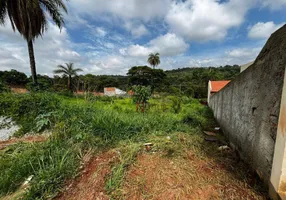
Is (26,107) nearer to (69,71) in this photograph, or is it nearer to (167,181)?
(167,181)

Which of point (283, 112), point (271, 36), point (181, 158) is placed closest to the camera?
point (283, 112)

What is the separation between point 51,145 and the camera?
2.44 m

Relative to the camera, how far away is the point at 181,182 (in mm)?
1781

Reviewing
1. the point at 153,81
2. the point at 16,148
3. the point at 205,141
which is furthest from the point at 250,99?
the point at 153,81

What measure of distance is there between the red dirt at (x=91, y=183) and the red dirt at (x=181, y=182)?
330mm

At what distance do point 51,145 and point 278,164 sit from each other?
3243mm

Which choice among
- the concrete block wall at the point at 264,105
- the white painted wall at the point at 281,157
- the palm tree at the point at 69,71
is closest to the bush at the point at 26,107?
the concrete block wall at the point at 264,105

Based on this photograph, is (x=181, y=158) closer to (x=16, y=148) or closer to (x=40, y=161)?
(x=40, y=161)

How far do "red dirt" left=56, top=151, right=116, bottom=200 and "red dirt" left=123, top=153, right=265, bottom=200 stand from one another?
33cm

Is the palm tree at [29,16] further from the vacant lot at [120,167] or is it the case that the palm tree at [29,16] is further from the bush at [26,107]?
the vacant lot at [120,167]

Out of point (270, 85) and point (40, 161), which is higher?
point (270, 85)

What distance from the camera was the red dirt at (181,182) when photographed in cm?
158

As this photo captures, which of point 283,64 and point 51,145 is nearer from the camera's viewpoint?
point 283,64

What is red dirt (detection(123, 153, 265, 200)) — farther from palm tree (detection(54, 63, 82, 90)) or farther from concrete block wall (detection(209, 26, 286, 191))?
palm tree (detection(54, 63, 82, 90))
